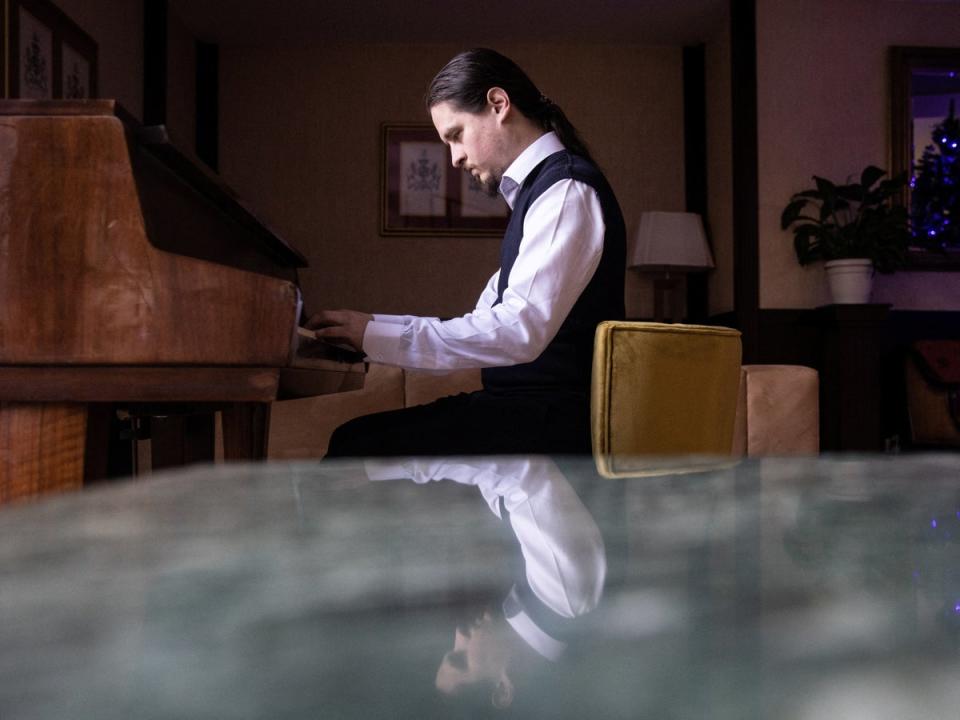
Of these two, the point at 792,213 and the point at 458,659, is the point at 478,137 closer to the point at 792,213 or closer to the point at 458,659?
the point at 458,659

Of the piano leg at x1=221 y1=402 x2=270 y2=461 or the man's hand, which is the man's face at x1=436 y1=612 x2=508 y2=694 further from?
the piano leg at x1=221 y1=402 x2=270 y2=461

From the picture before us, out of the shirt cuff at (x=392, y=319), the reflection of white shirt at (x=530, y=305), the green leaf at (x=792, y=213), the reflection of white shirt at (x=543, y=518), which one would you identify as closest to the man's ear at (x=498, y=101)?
the reflection of white shirt at (x=530, y=305)

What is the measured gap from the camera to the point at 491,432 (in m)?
1.58

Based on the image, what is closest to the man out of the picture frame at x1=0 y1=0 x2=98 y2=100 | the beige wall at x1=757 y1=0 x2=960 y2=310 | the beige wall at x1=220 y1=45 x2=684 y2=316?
the picture frame at x1=0 y1=0 x2=98 y2=100

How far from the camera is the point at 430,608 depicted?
14 cm

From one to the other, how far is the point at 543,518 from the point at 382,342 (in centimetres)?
143

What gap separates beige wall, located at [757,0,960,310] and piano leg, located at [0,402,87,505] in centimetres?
482

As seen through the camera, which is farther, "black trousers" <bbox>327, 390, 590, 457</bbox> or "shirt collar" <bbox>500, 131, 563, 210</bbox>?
"shirt collar" <bbox>500, 131, 563, 210</bbox>

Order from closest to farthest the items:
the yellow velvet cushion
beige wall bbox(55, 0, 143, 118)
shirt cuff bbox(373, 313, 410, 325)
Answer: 1. the yellow velvet cushion
2. shirt cuff bbox(373, 313, 410, 325)
3. beige wall bbox(55, 0, 143, 118)

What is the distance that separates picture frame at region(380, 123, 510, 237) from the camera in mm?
6047

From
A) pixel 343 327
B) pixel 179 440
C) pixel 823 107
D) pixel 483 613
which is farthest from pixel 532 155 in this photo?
pixel 823 107

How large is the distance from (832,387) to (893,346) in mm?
653

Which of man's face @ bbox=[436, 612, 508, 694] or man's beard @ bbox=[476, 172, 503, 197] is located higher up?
man's beard @ bbox=[476, 172, 503, 197]

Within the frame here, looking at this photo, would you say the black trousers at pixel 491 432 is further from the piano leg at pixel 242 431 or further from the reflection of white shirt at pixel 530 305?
the piano leg at pixel 242 431
